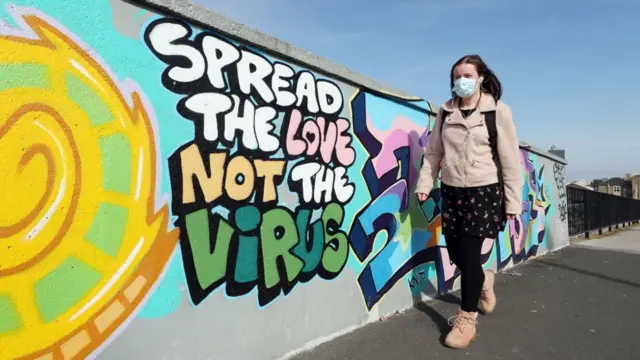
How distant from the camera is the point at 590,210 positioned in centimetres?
1149

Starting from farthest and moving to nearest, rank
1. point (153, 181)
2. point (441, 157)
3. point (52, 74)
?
1. point (441, 157)
2. point (153, 181)
3. point (52, 74)

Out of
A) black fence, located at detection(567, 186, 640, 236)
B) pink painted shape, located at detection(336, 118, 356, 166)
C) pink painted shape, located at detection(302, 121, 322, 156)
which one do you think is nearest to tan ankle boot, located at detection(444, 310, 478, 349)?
pink painted shape, located at detection(336, 118, 356, 166)

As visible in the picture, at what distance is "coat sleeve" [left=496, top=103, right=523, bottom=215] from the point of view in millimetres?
3076

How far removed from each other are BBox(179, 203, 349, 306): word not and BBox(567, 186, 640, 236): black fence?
28.8 feet

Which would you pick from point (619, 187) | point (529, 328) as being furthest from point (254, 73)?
point (619, 187)

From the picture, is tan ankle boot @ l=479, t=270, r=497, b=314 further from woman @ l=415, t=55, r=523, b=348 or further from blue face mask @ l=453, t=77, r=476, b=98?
blue face mask @ l=453, t=77, r=476, b=98

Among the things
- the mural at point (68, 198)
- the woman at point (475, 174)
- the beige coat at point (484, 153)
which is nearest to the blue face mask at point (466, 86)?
the woman at point (475, 174)

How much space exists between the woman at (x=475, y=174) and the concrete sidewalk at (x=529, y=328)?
27 cm

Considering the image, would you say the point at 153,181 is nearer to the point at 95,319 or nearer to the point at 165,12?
the point at 95,319

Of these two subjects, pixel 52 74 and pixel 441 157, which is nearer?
pixel 52 74

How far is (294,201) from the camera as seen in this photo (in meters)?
2.75

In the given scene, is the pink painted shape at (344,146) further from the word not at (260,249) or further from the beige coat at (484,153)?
the beige coat at (484,153)

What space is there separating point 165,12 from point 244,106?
2.00ft

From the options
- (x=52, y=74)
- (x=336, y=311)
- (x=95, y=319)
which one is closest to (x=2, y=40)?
(x=52, y=74)
